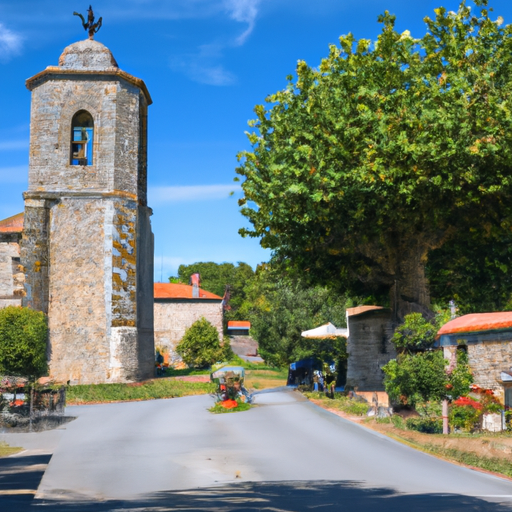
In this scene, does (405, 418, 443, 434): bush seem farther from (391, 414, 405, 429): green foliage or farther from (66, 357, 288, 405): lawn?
(66, 357, 288, 405): lawn

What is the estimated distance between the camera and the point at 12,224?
43594mm

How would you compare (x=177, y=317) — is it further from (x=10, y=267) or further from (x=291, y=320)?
(x=10, y=267)

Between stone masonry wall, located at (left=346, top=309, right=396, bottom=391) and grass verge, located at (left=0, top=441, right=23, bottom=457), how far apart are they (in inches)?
612

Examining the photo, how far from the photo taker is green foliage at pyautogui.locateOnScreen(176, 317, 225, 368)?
198ft

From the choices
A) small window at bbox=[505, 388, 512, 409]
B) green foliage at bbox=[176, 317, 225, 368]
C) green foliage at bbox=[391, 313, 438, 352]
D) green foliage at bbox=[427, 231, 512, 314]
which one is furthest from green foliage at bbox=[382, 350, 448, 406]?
green foliage at bbox=[176, 317, 225, 368]

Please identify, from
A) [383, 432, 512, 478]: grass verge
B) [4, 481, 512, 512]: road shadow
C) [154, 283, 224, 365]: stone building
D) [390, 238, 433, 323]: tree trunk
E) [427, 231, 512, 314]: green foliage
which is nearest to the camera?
[4, 481, 512, 512]: road shadow

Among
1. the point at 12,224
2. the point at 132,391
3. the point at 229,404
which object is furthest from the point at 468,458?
the point at 12,224

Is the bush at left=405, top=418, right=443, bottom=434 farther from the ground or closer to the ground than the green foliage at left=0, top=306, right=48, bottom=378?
closer to the ground

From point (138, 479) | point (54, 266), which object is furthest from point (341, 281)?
point (138, 479)

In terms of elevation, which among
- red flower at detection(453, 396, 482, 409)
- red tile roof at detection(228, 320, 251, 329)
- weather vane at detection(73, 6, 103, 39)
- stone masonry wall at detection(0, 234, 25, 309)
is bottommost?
red flower at detection(453, 396, 482, 409)

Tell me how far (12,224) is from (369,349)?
27518 millimetres

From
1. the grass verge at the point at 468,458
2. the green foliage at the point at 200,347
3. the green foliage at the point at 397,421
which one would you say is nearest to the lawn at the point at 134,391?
the green foliage at the point at 397,421

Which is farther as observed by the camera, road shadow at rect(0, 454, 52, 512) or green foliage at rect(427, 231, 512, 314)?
green foliage at rect(427, 231, 512, 314)

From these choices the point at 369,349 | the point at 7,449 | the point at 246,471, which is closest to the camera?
Result: the point at 246,471
